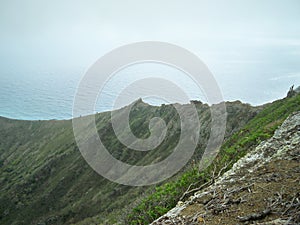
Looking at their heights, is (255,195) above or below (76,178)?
above

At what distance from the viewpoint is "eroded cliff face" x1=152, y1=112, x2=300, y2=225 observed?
15.6 ft

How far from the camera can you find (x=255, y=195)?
5582 mm

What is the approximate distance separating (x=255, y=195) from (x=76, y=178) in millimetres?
35906

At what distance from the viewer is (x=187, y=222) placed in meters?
5.53

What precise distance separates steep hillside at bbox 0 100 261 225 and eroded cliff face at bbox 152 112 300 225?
12.6 meters

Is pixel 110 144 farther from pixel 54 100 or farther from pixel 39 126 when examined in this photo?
pixel 54 100

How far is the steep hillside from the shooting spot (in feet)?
88.6

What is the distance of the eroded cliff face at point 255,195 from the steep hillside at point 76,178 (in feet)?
41.2

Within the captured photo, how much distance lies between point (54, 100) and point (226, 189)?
374 ft

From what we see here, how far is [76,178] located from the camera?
3753 cm

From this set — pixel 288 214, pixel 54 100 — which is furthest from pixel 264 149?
pixel 54 100

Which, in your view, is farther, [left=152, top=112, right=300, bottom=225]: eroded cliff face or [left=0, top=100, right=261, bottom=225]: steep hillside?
[left=0, top=100, right=261, bottom=225]: steep hillside

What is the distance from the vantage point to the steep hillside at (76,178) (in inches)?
1064

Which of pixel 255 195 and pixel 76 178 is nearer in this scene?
pixel 255 195
